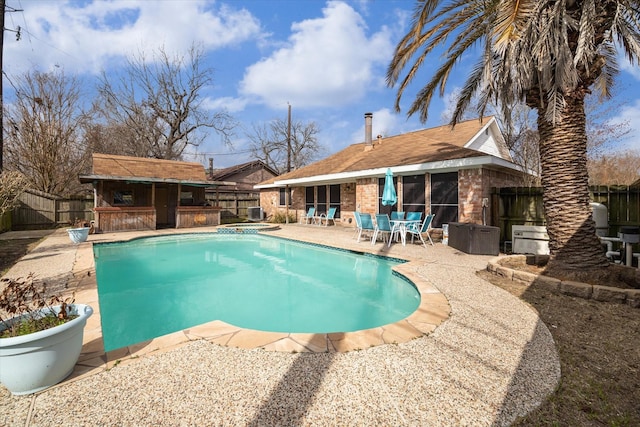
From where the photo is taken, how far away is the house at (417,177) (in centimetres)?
947

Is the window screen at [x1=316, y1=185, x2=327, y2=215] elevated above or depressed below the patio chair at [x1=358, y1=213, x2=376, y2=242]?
above

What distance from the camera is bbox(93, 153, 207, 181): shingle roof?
519 inches

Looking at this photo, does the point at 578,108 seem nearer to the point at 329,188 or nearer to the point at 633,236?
the point at 633,236

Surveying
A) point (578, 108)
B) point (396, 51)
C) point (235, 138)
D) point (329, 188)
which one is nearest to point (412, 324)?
point (578, 108)

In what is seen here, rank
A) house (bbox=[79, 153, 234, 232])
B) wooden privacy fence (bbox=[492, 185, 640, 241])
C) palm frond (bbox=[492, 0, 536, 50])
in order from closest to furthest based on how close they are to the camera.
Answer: palm frond (bbox=[492, 0, 536, 50]), wooden privacy fence (bbox=[492, 185, 640, 241]), house (bbox=[79, 153, 234, 232])

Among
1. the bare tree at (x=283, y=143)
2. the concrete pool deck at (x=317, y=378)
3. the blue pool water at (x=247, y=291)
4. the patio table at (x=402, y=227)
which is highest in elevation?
the bare tree at (x=283, y=143)

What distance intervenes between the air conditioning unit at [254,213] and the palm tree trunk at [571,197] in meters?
15.9

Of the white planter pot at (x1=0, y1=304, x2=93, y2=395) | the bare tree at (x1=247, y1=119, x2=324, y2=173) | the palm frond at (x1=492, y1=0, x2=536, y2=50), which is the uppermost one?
the bare tree at (x1=247, y1=119, x2=324, y2=173)

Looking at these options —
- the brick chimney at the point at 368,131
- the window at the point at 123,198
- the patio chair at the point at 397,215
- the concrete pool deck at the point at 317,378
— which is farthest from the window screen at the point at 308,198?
the concrete pool deck at the point at 317,378

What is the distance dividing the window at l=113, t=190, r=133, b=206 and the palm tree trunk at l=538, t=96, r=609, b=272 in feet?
54.8

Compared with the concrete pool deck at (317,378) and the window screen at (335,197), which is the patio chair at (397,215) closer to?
the window screen at (335,197)

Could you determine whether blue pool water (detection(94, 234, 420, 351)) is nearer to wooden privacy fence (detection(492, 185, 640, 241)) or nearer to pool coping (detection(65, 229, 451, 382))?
pool coping (detection(65, 229, 451, 382))

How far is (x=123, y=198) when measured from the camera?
14938mm

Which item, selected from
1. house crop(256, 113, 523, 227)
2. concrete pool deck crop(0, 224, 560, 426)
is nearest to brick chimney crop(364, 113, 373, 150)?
house crop(256, 113, 523, 227)
